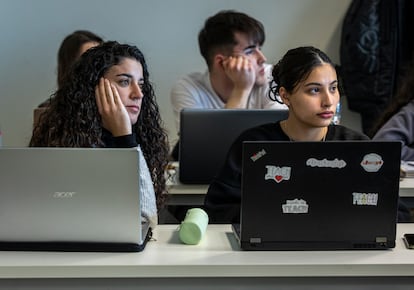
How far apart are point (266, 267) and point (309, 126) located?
0.65 metres

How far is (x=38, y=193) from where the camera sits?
1.12 metres

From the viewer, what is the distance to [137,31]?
3369mm

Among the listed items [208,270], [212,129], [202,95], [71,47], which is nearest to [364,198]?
[208,270]

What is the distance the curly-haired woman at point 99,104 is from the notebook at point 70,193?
1.37 ft

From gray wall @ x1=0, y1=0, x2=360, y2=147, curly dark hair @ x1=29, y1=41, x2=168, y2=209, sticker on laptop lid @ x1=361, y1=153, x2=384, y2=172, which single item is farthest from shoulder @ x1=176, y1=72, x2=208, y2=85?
sticker on laptop lid @ x1=361, y1=153, x2=384, y2=172

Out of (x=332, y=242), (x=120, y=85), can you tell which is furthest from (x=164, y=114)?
(x=332, y=242)

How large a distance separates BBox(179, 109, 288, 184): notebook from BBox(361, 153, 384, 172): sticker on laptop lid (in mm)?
751

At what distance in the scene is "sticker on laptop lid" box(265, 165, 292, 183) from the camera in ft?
3.74

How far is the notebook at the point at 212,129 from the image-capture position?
1.91m

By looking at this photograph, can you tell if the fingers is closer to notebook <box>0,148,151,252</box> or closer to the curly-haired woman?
the curly-haired woman

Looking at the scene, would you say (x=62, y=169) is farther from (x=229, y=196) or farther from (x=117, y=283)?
(x=229, y=196)

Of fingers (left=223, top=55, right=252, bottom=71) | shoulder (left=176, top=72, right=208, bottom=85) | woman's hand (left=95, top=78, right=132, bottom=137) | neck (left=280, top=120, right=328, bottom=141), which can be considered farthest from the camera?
shoulder (left=176, top=72, right=208, bottom=85)

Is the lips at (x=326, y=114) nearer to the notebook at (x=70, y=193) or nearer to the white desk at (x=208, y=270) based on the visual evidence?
the white desk at (x=208, y=270)

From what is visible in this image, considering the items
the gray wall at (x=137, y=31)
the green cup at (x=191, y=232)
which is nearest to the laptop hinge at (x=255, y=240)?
the green cup at (x=191, y=232)
